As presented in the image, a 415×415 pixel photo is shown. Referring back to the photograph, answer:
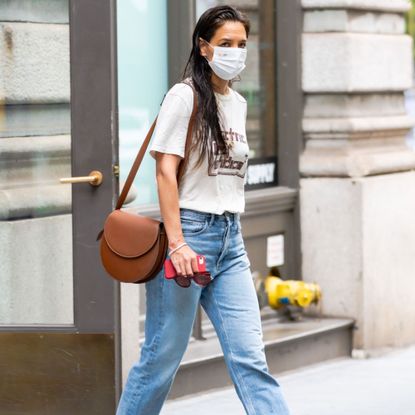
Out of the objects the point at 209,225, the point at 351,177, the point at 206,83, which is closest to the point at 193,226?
the point at 209,225

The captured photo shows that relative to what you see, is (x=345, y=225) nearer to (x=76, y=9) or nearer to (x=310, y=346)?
(x=310, y=346)

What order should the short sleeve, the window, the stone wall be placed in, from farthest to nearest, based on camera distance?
the window, the stone wall, the short sleeve

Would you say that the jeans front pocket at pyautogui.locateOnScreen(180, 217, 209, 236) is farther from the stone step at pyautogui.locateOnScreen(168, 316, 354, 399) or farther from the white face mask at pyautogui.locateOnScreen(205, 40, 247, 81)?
the stone step at pyautogui.locateOnScreen(168, 316, 354, 399)

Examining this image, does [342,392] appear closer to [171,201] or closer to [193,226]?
[193,226]

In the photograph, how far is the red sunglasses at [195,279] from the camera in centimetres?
478

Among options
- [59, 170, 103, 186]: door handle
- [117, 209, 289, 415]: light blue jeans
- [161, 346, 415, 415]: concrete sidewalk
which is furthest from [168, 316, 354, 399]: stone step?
[117, 209, 289, 415]: light blue jeans

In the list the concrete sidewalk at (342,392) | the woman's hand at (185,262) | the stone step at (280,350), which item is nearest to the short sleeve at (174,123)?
the woman's hand at (185,262)

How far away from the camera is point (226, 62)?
4934mm

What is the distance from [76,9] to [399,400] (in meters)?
2.82

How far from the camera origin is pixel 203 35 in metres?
5.03

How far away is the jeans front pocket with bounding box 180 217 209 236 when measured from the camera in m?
4.93

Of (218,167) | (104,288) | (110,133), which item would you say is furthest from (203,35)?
(104,288)

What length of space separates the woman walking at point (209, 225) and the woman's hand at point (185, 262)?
7cm

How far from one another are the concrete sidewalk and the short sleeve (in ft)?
7.73
